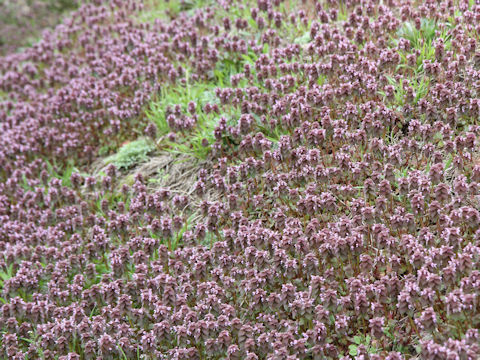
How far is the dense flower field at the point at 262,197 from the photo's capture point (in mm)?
4664

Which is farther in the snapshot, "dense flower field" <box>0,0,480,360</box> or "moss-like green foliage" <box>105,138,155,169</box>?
"moss-like green foliage" <box>105,138,155,169</box>

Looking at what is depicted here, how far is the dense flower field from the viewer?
15.3ft

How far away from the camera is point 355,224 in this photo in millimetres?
5160

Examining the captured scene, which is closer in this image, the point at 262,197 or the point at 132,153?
the point at 262,197

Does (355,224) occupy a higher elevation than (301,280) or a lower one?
higher

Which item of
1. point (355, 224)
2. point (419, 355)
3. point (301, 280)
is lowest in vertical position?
point (419, 355)

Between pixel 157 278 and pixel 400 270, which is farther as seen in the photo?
pixel 157 278

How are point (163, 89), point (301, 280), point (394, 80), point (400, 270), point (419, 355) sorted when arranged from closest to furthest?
point (419, 355)
point (400, 270)
point (301, 280)
point (394, 80)
point (163, 89)

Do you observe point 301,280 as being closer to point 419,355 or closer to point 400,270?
point 400,270

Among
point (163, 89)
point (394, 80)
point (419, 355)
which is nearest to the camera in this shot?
point (419, 355)

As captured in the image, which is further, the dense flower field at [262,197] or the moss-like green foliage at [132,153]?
the moss-like green foliage at [132,153]

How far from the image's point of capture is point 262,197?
612cm

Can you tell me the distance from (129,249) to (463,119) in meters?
4.23

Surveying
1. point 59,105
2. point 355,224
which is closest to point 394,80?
point 355,224
